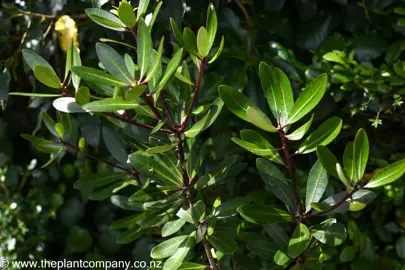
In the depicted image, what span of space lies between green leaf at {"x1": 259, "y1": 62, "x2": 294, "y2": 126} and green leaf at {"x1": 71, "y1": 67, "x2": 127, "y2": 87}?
9.4 inches

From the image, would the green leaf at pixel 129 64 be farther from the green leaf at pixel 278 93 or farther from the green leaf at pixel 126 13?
the green leaf at pixel 278 93

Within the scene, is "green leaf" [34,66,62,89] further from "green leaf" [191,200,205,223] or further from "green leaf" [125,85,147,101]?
"green leaf" [191,200,205,223]

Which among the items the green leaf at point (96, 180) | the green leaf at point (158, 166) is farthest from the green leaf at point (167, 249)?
the green leaf at point (96, 180)

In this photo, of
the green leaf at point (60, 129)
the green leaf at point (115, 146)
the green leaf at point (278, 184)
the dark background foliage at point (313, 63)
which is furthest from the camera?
the dark background foliage at point (313, 63)

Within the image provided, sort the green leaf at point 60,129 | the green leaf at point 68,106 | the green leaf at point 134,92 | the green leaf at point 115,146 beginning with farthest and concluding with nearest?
the green leaf at point 115,146
the green leaf at point 60,129
the green leaf at point 68,106
the green leaf at point 134,92

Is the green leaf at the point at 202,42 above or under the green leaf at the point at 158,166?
above

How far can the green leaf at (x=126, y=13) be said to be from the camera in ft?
3.07

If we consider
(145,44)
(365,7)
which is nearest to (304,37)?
(365,7)

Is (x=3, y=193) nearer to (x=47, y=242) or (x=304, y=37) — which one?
(x=47, y=242)

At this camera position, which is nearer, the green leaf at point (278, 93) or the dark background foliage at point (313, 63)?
the green leaf at point (278, 93)

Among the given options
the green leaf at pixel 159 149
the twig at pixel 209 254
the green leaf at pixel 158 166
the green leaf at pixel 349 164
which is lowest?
the twig at pixel 209 254

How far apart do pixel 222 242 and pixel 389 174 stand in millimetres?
336

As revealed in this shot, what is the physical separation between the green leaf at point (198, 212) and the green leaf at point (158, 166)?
7 centimetres

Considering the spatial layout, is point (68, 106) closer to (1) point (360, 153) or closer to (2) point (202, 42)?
(2) point (202, 42)
